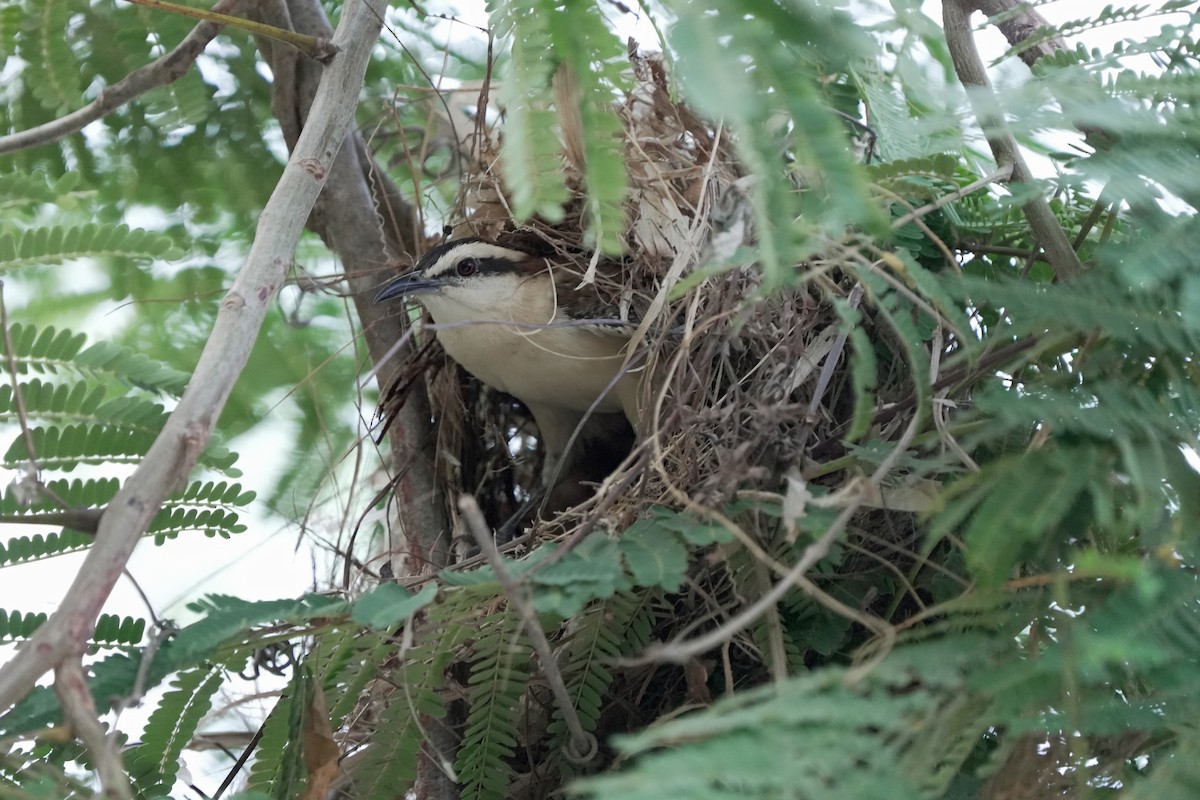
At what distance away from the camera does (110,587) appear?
1274 mm

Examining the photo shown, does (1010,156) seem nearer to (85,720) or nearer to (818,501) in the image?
(818,501)

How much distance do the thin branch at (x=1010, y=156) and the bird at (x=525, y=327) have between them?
0.88m

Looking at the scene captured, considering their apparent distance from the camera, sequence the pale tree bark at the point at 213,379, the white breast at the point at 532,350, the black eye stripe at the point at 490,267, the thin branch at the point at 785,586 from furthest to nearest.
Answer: the black eye stripe at the point at 490,267 → the white breast at the point at 532,350 → the pale tree bark at the point at 213,379 → the thin branch at the point at 785,586

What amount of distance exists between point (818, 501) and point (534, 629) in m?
0.38

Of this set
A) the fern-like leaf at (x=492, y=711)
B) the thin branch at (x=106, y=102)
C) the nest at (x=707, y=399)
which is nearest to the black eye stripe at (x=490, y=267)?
the nest at (x=707, y=399)

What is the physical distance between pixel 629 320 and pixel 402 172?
1.19m

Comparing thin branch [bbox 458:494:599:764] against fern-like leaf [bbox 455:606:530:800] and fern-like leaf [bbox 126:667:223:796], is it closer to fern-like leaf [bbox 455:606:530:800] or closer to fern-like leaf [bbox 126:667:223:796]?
fern-like leaf [bbox 455:606:530:800]

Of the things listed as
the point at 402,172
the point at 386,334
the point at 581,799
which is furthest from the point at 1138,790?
the point at 402,172

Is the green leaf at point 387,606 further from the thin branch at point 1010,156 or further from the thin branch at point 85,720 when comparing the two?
the thin branch at point 1010,156

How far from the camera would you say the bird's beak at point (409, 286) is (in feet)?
8.40

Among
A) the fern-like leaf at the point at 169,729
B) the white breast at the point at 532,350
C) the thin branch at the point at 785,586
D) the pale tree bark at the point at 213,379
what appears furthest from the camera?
the white breast at the point at 532,350

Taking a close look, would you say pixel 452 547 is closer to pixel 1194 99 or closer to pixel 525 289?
pixel 525 289

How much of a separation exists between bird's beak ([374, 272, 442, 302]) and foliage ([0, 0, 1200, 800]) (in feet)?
1.61

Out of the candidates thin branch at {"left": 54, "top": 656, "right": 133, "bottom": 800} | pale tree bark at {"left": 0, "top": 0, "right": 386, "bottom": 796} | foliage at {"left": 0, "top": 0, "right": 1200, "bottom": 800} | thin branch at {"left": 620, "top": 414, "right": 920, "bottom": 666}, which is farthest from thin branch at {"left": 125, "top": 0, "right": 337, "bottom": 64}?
thin branch at {"left": 620, "top": 414, "right": 920, "bottom": 666}
